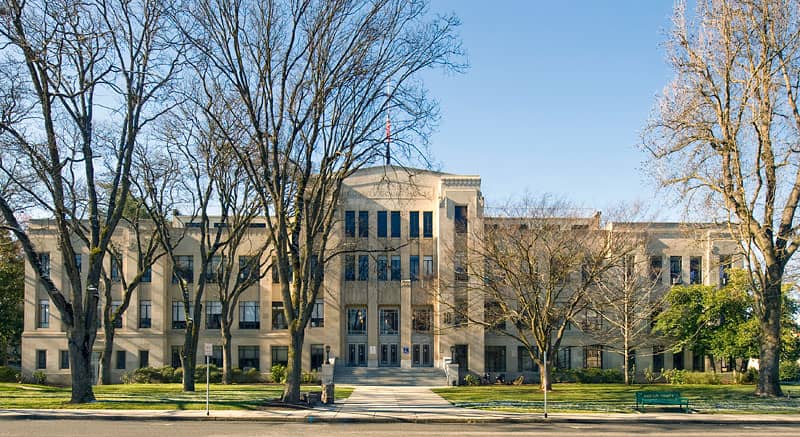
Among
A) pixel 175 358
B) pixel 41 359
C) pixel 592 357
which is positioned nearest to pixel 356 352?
pixel 175 358

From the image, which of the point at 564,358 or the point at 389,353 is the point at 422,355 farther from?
the point at 564,358

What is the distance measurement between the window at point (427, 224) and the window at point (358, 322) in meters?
7.43

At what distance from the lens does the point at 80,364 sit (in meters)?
28.8

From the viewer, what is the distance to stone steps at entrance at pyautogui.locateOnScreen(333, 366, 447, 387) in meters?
50.8

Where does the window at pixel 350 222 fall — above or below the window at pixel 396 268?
above

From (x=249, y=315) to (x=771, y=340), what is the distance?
37160 mm

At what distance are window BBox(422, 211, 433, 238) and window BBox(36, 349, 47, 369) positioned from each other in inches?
1177

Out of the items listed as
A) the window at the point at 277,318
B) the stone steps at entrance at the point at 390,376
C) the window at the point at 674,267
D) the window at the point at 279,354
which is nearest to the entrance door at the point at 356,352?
the stone steps at entrance at the point at 390,376

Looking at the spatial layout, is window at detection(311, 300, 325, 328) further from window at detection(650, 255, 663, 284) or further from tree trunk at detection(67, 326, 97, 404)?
tree trunk at detection(67, 326, 97, 404)

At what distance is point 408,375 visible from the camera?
52812 millimetres

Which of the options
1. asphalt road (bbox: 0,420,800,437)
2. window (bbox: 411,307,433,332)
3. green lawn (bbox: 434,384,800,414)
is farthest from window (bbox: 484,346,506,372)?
asphalt road (bbox: 0,420,800,437)

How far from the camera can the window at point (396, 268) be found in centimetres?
5672

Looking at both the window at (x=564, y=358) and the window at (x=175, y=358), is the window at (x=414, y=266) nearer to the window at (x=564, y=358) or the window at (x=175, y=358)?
the window at (x=564, y=358)

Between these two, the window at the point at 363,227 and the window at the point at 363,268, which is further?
the window at the point at 363,268
